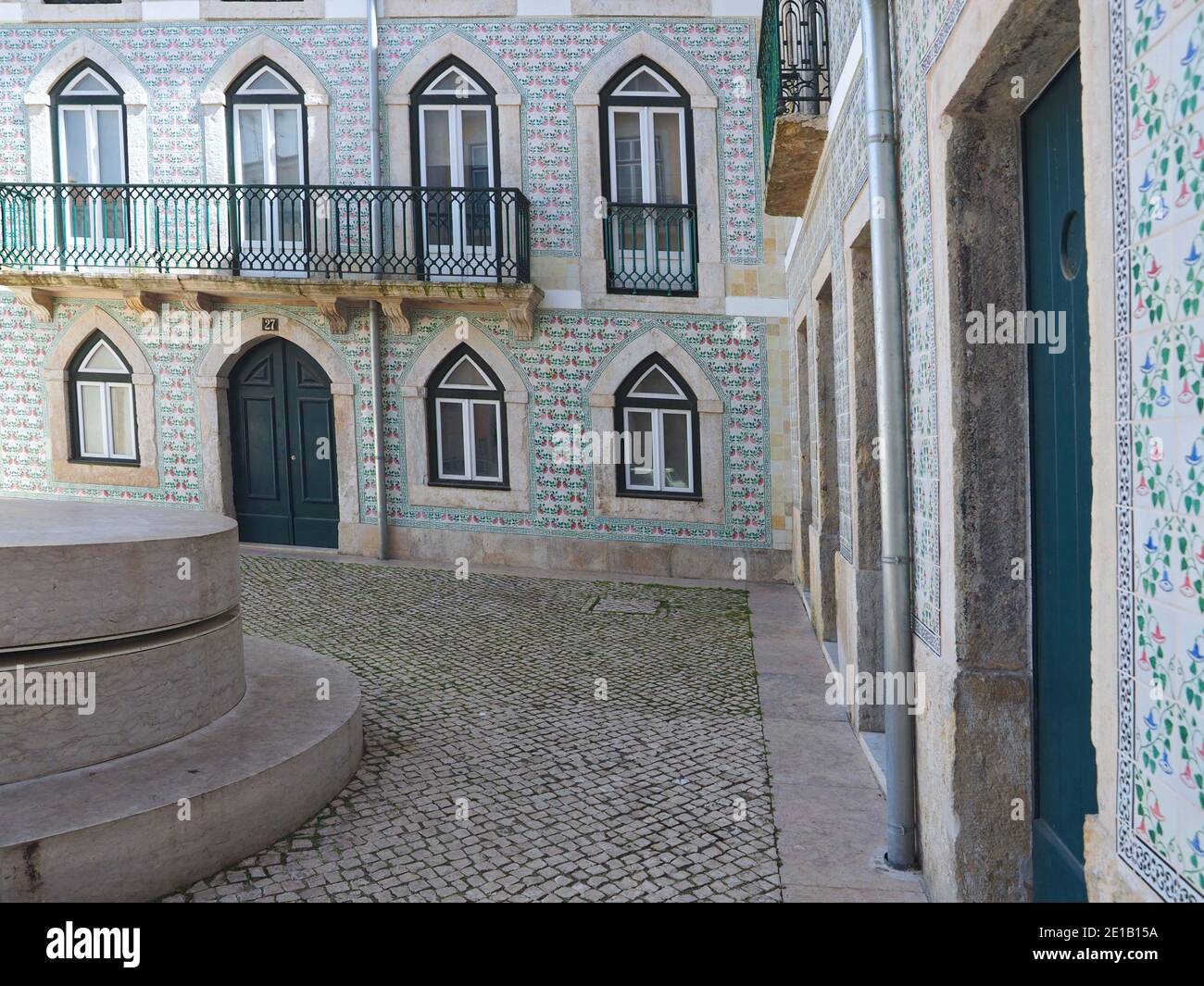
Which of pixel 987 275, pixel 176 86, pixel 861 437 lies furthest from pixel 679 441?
pixel 987 275

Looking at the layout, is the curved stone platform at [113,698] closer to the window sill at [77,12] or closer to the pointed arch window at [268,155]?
the pointed arch window at [268,155]

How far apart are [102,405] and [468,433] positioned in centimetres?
496

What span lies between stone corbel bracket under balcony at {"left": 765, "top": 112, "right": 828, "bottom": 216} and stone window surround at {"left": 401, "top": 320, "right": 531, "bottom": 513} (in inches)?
179

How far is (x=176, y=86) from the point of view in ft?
40.1

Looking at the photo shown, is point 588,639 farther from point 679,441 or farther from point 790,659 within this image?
point 679,441

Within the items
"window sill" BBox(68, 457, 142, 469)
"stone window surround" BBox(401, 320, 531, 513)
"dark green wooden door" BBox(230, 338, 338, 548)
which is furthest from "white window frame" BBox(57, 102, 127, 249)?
"stone window surround" BBox(401, 320, 531, 513)

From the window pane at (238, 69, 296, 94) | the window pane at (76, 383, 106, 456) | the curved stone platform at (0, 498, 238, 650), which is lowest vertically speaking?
the curved stone platform at (0, 498, 238, 650)

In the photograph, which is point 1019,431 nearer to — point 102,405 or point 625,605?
point 625,605

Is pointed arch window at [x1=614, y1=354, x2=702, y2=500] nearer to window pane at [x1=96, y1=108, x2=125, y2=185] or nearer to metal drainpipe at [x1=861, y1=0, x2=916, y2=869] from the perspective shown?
window pane at [x1=96, y1=108, x2=125, y2=185]

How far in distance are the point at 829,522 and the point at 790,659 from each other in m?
1.23

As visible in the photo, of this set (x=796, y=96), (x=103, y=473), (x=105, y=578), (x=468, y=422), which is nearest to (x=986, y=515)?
(x=105, y=578)

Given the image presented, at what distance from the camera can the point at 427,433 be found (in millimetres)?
12172

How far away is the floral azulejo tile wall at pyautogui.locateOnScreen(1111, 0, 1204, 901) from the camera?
1597mm

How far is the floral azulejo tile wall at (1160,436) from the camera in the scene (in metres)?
1.60
